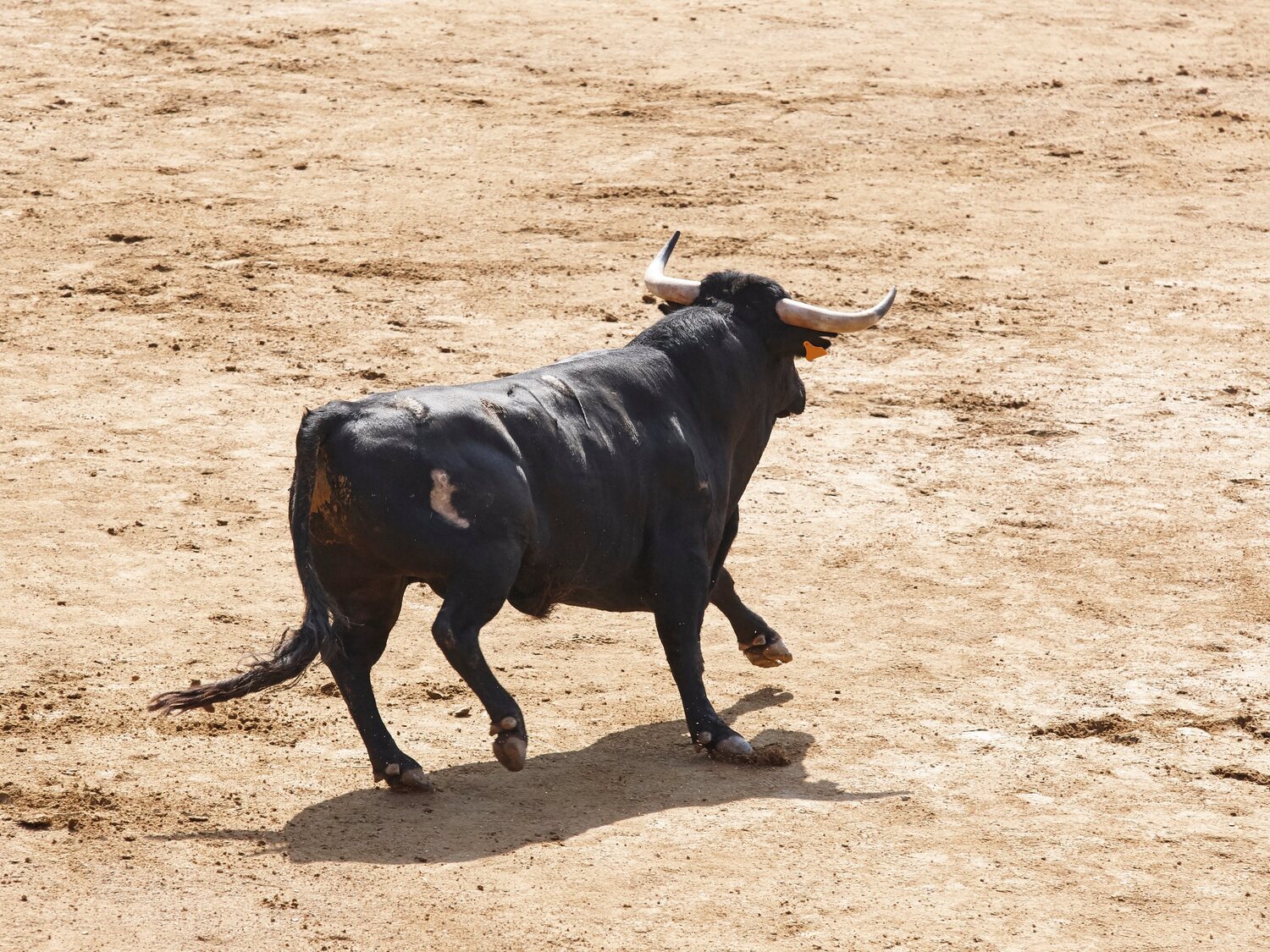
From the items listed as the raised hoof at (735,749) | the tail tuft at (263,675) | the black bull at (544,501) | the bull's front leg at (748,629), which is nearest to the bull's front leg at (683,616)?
the black bull at (544,501)

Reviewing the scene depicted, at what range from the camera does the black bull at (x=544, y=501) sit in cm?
717

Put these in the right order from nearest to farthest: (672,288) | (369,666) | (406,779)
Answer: (406,779)
(369,666)
(672,288)

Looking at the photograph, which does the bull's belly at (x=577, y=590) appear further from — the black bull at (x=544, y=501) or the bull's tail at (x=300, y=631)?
the bull's tail at (x=300, y=631)

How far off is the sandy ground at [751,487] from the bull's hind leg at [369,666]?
0.15 m

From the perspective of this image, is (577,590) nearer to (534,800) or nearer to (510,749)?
(534,800)

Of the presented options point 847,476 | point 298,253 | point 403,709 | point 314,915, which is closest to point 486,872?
point 314,915

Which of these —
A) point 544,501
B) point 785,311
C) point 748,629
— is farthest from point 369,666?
point 785,311

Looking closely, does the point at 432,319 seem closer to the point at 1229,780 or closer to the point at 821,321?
the point at 821,321

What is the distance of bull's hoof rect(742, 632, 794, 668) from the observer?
30.0ft

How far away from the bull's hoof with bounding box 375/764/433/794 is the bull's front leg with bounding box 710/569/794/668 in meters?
2.07

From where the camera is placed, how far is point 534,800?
7.54 meters

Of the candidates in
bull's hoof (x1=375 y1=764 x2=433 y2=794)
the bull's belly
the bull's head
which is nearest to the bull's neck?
the bull's head

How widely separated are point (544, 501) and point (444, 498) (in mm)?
640

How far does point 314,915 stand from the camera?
627 centimetres
